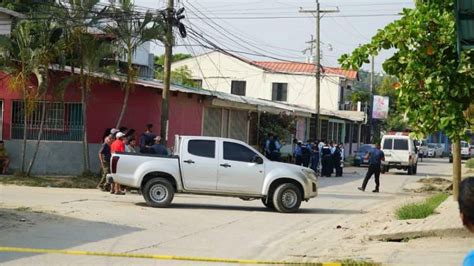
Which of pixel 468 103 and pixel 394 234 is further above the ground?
pixel 468 103

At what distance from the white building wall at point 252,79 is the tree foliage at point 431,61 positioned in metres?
47.4

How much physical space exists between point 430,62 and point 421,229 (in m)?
2.98

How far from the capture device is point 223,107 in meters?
32.9

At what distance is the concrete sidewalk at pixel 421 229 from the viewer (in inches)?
503

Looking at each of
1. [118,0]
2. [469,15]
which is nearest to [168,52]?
[118,0]

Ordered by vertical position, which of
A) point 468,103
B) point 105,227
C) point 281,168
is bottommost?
point 105,227

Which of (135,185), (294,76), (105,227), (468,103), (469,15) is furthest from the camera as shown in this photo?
(294,76)

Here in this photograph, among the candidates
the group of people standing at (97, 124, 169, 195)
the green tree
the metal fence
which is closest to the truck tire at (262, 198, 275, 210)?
the group of people standing at (97, 124, 169, 195)

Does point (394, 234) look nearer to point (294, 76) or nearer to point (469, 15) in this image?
point (469, 15)

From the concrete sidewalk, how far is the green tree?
1683mm

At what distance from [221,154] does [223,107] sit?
15.3 metres

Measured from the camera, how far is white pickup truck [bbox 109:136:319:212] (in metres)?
17.3

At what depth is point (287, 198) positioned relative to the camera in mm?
17484

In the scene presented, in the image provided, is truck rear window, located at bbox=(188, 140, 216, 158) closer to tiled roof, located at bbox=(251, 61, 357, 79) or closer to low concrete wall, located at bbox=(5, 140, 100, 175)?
low concrete wall, located at bbox=(5, 140, 100, 175)
